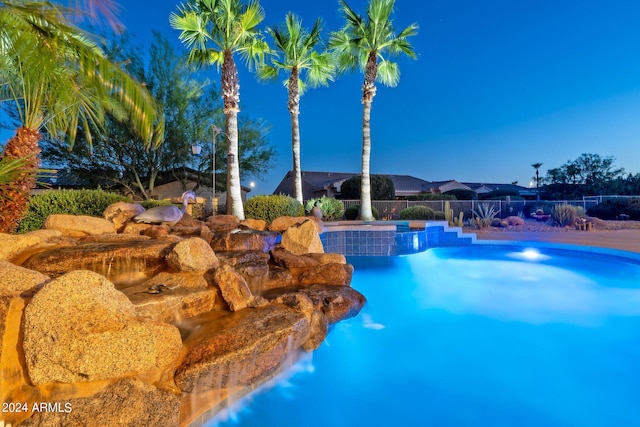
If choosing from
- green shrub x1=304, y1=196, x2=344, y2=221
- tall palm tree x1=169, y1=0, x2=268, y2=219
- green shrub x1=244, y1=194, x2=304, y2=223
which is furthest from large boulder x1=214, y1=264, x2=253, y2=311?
green shrub x1=304, y1=196, x2=344, y2=221

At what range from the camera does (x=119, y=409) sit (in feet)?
6.98

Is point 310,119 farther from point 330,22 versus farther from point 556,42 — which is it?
point 556,42

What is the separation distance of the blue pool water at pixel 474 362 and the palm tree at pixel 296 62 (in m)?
10.3

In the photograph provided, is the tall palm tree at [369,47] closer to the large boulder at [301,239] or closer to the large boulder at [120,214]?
the large boulder at [301,239]

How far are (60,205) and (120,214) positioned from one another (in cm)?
157

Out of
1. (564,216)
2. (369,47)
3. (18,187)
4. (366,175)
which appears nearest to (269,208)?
(366,175)

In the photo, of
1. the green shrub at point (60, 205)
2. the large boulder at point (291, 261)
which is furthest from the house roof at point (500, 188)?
the green shrub at point (60, 205)

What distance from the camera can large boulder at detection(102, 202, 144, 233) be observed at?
Result: 6552 millimetres

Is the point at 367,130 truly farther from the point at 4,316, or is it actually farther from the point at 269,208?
the point at 4,316

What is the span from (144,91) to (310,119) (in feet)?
120

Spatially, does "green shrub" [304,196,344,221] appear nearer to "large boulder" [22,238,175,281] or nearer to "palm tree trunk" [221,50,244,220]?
"palm tree trunk" [221,50,244,220]

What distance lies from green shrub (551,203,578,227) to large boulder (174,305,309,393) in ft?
54.4

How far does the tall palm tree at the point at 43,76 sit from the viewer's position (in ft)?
14.8

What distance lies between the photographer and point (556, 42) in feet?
61.8
